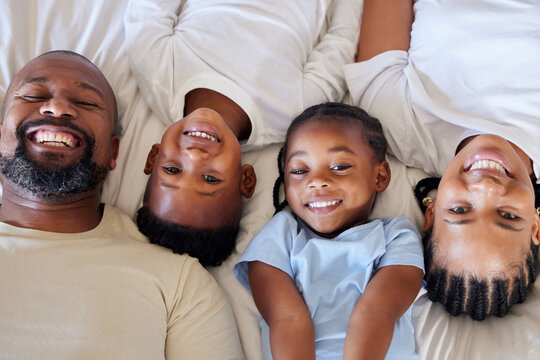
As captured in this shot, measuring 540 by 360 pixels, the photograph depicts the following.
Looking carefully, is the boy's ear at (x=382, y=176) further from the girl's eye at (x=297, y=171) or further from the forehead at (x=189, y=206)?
the forehead at (x=189, y=206)

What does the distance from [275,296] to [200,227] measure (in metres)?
0.31

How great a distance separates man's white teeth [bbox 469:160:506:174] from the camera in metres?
1.31

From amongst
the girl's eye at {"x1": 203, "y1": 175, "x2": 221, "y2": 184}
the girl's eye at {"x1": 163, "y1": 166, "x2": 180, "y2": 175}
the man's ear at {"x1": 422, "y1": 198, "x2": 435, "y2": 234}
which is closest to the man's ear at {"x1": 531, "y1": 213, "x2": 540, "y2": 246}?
the man's ear at {"x1": 422, "y1": 198, "x2": 435, "y2": 234}

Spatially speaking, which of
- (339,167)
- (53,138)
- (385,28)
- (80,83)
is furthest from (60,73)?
(385,28)

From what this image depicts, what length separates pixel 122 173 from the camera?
1576 mm

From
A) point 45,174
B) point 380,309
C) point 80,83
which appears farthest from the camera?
point 80,83

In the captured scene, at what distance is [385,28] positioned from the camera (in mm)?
1742

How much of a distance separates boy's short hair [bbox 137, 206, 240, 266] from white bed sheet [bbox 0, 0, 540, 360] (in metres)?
0.07

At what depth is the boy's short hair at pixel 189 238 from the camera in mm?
1393

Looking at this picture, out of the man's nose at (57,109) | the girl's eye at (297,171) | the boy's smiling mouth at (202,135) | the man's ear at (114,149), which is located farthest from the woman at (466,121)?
the man's nose at (57,109)

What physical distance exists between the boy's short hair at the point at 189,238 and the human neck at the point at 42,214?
169mm

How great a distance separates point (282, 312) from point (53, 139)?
78 centimetres

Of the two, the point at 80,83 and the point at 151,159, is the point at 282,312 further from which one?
the point at 80,83

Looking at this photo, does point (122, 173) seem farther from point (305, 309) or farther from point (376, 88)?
point (376, 88)
